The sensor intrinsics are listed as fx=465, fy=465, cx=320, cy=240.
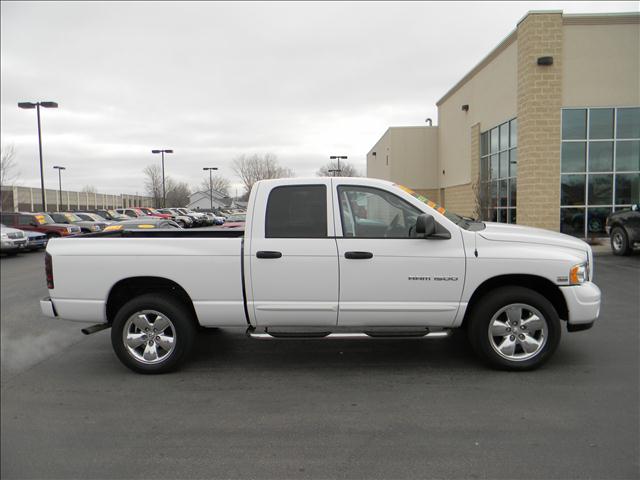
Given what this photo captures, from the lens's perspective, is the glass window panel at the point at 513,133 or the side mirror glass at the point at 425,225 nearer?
the side mirror glass at the point at 425,225

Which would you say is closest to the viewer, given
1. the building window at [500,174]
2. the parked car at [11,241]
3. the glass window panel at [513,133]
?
the parked car at [11,241]

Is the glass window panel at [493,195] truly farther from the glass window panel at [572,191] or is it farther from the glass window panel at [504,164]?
the glass window panel at [572,191]

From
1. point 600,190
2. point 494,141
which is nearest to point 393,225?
point 600,190

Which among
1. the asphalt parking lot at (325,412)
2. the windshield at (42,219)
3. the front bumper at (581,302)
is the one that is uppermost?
the windshield at (42,219)

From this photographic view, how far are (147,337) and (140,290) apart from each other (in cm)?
54

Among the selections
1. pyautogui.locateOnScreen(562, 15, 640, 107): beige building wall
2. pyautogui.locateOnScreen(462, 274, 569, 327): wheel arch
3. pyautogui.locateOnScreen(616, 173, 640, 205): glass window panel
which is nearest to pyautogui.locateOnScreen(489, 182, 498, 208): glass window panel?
pyautogui.locateOnScreen(616, 173, 640, 205): glass window panel

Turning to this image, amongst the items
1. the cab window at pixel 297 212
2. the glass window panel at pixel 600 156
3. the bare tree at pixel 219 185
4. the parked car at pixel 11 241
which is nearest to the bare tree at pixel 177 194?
the bare tree at pixel 219 185

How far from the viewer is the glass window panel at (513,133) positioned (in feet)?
60.9

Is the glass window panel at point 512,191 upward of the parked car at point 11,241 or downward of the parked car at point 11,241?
upward

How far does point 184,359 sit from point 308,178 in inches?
89.9

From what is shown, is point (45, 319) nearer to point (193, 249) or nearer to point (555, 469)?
point (193, 249)

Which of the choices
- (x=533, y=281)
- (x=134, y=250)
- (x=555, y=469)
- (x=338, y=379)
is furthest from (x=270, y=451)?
(x=533, y=281)

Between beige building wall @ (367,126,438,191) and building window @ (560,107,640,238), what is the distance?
49.6ft

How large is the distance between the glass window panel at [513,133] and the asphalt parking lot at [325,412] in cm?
1436
